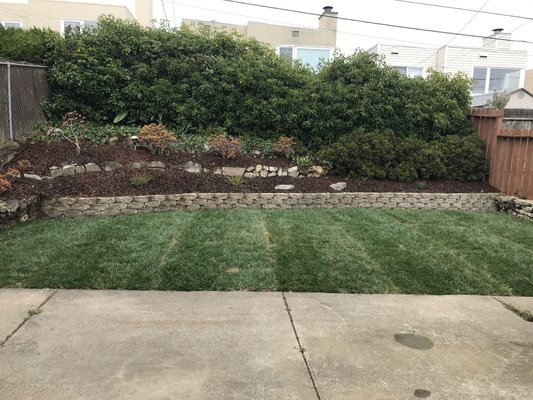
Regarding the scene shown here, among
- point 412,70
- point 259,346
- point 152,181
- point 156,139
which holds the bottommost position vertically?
point 259,346

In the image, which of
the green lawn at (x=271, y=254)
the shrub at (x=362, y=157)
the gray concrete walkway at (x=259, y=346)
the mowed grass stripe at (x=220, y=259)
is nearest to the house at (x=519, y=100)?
the shrub at (x=362, y=157)

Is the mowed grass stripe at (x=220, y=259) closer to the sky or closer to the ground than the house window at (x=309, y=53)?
closer to the ground

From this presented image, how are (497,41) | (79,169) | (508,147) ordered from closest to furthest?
(79,169) → (508,147) → (497,41)

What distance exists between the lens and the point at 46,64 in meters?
10.4

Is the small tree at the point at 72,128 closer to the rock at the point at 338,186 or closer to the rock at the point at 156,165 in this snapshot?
the rock at the point at 156,165

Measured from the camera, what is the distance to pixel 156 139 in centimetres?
941

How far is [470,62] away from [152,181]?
70.3 feet

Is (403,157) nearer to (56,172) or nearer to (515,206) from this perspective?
(515,206)

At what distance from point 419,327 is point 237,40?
9.18 m

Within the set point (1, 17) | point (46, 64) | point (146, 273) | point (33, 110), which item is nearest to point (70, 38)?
point (46, 64)

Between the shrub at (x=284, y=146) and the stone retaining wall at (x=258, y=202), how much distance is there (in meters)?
1.63

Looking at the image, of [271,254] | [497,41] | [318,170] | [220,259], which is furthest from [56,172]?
[497,41]

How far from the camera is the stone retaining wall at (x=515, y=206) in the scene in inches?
338

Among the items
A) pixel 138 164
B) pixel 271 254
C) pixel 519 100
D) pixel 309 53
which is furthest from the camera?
pixel 309 53
